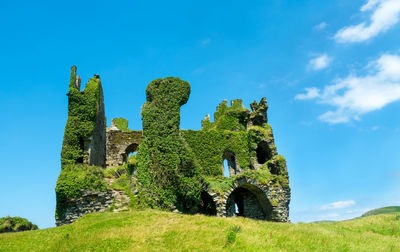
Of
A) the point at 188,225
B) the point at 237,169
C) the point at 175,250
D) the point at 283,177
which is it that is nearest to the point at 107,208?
→ the point at 188,225

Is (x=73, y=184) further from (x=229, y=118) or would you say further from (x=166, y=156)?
(x=229, y=118)

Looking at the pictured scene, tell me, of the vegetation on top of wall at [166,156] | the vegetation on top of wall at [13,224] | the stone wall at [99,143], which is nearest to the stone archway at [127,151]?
the stone wall at [99,143]

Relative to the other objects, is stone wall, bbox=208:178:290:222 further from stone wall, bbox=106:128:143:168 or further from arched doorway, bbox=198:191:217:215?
stone wall, bbox=106:128:143:168

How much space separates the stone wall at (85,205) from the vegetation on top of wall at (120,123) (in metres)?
13.1

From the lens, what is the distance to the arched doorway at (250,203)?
26.7m

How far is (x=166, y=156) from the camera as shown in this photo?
2188 cm

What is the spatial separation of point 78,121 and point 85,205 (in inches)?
264

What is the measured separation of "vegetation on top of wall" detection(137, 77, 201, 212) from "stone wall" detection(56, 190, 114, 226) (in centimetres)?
266

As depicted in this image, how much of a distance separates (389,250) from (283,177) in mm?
15698

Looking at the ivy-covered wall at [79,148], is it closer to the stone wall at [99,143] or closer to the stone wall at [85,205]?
the stone wall at [99,143]

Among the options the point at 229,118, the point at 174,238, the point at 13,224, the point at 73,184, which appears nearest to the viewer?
the point at 174,238

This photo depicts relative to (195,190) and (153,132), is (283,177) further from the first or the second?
(153,132)

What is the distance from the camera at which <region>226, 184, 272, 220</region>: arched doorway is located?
2673 cm

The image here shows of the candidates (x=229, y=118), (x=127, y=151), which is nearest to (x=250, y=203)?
(x=229, y=118)
